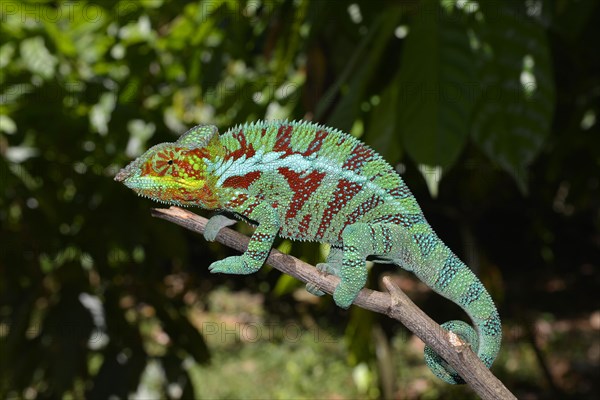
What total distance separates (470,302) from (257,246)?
0.15 m

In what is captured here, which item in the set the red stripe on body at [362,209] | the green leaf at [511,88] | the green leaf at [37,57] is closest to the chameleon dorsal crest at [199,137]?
the red stripe on body at [362,209]

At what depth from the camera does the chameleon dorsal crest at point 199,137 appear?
0.49 metres

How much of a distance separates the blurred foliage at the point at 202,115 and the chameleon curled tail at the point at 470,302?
18 centimetres

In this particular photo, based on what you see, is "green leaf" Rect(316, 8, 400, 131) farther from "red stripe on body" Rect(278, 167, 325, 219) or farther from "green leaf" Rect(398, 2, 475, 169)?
"red stripe on body" Rect(278, 167, 325, 219)

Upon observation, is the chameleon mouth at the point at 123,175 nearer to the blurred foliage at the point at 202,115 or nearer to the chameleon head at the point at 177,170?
the chameleon head at the point at 177,170

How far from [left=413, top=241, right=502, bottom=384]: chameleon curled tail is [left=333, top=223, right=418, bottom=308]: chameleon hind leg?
18 millimetres

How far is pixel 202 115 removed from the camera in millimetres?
3111

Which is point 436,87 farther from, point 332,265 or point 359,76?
point 332,265

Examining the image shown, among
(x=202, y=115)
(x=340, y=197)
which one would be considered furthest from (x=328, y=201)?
(x=202, y=115)

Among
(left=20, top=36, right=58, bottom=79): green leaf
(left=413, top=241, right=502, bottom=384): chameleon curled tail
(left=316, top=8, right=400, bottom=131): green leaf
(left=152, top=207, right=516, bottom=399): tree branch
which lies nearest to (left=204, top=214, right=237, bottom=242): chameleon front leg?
(left=152, top=207, right=516, bottom=399): tree branch

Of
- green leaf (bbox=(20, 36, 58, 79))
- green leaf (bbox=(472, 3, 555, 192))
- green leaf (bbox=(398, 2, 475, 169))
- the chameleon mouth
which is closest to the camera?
the chameleon mouth

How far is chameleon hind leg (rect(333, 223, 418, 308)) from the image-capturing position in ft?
1.56

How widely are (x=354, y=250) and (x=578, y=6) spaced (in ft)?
4.15

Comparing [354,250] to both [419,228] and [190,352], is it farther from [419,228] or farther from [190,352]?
[190,352]
